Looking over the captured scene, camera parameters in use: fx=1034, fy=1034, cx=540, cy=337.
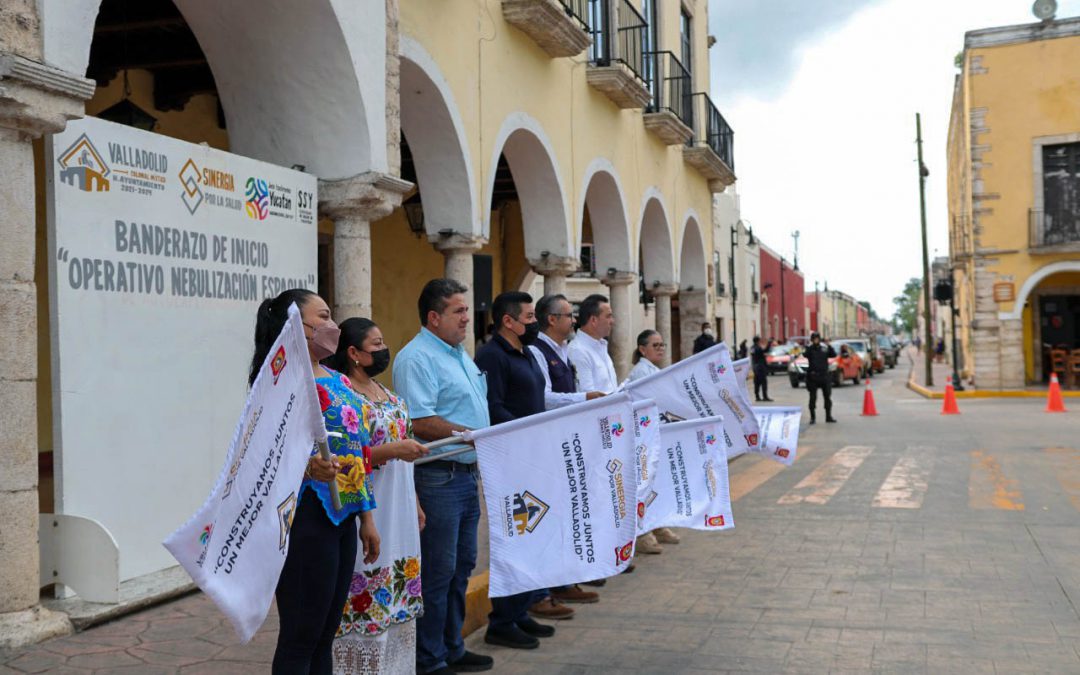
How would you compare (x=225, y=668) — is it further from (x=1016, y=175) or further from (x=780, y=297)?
(x=780, y=297)

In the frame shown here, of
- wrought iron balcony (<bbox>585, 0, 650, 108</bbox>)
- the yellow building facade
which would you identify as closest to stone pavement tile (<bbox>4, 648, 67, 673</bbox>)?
wrought iron balcony (<bbox>585, 0, 650, 108</bbox>)

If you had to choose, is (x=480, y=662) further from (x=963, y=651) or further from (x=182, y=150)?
(x=182, y=150)

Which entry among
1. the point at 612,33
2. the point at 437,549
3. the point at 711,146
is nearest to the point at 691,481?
the point at 437,549

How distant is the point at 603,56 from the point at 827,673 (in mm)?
10775

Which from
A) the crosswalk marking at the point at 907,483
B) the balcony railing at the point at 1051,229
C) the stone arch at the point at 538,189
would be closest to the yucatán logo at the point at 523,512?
the crosswalk marking at the point at 907,483

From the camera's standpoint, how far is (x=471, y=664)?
4934 millimetres

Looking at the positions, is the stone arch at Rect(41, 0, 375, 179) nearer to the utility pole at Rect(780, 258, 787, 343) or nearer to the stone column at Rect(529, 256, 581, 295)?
the stone column at Rect(529, 256, 581, 295)

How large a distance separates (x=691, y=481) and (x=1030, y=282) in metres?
24.6

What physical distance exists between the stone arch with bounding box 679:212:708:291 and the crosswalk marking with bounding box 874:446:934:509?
7759 mm

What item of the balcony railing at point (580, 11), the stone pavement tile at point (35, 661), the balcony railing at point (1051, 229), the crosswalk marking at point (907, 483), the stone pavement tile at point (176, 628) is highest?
the balcony railing at point (580, 11)

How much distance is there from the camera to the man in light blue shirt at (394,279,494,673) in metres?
4.67

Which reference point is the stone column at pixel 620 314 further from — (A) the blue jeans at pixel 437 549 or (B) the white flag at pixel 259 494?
(B) the white flag at pixel 259 494

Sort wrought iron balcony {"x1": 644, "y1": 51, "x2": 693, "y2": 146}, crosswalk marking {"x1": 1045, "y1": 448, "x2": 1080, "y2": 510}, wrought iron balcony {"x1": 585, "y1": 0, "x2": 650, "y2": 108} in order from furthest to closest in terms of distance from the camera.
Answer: wrought iron balcony {"x1": 644, "y1": 51, "x2": 693, "y2": 146}, wrought iron balcony {"x1": 585, "y1": 0, "x2": 650, "y2": 108}, crosswalk marking {"x1": 1045, "y1": 448, "x2": 1080, "y2": 510}

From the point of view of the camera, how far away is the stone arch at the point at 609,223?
49.8 ft
